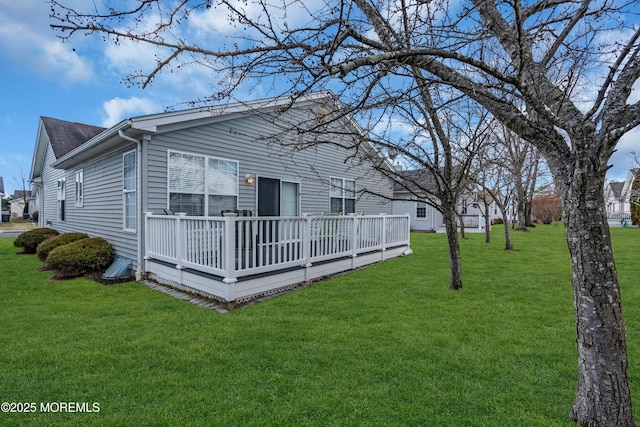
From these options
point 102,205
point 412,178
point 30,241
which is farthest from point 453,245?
point 30,241

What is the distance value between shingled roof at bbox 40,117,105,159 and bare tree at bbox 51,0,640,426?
465 inches

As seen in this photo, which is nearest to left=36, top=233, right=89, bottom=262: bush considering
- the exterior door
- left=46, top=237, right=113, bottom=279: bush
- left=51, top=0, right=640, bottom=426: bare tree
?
left=46, top=237, right=113, bottom=279: bush

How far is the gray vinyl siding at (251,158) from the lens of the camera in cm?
650

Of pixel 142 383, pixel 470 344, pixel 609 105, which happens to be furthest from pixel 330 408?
pixel 609 105

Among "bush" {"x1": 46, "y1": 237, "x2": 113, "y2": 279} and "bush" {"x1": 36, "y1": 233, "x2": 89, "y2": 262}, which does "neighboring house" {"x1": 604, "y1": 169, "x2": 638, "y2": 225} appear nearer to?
"bush" {"x1": 46, "y1": 237, "x2": 113, "y2": 279}

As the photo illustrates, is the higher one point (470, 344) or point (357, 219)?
point (357, 219)

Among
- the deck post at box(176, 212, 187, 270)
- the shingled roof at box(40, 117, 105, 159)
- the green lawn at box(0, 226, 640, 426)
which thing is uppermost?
the shingled roof at box(40, 117, 105, 159)

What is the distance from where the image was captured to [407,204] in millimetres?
20094

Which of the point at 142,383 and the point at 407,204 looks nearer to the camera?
the point at 142,383

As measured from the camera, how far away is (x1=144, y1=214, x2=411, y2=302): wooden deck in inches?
195

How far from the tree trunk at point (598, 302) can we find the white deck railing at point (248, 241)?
4.01 meters

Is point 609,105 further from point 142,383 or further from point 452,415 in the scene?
point 142,383

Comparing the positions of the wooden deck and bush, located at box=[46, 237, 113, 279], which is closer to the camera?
the wooden deck

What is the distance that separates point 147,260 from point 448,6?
6627mm
